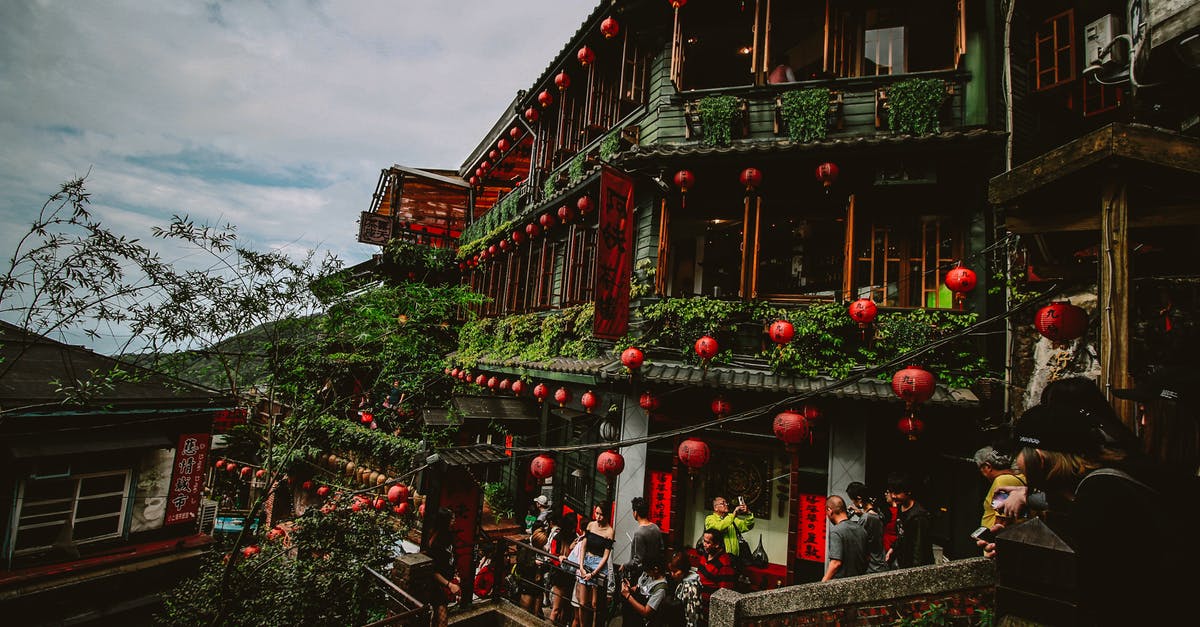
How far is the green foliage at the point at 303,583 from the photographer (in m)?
6.27

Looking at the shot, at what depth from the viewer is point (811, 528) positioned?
9.21 meters

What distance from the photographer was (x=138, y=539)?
10.5 metres

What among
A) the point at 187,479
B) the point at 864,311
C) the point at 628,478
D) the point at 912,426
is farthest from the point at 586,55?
the point at 187,479

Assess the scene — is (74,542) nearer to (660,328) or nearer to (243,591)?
(243,591)

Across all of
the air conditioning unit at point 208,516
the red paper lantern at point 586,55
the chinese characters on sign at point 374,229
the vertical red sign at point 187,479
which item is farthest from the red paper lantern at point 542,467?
the chinese characters on sign at point 374,229

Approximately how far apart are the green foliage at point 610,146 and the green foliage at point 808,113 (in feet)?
12.6

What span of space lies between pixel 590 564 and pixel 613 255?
17.4 feet

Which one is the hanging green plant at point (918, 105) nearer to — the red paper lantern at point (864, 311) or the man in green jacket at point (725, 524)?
the red paper lantern at point (864, 311)

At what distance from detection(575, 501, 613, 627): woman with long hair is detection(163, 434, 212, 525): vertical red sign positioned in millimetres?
10009

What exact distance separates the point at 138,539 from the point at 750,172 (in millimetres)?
15131

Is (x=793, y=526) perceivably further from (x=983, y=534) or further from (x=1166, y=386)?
(x=1166, y=386)

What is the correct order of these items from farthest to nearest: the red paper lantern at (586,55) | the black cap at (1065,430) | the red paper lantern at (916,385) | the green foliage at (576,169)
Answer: the green foliage at (576,169), the red paper lantern at (586,55), the red paper lantern at (916,385), the black cap at (1065,430)

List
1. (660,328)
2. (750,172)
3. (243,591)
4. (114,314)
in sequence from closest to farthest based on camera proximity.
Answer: (243,591), (114,314), (750,172), (660,328)

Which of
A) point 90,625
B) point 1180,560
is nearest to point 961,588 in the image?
point 1180,560
